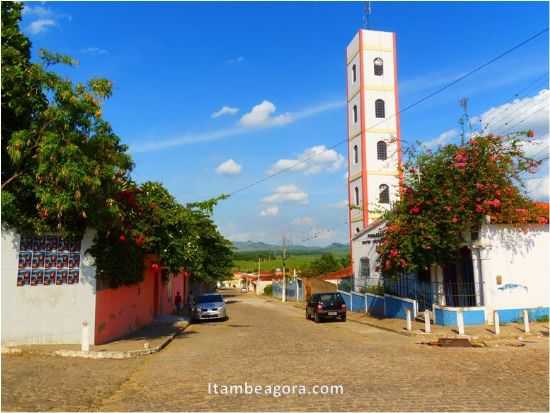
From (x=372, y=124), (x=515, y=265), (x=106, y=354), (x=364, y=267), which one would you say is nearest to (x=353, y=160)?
(x=372, y=124)

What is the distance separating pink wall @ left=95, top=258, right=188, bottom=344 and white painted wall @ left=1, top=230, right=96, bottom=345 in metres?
0.45

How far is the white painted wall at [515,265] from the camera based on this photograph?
18562 mm

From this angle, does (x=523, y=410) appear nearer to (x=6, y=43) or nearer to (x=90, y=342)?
(x=90, y=342)

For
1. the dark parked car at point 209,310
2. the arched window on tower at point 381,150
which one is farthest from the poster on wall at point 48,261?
the arched window on tower at point 381,150

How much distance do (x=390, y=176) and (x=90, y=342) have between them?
2789cm

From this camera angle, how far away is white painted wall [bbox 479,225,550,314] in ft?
60.9

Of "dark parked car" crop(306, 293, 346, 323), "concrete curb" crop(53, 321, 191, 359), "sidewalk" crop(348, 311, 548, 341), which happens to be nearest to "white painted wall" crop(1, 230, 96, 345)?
"concrete curb" crop(53, 321, 191, 359)

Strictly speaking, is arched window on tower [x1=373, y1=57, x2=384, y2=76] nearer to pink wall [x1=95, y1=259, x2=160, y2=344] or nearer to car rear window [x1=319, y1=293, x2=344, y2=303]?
car rear window [x1=319, y1=293, x2=344, y2=303]

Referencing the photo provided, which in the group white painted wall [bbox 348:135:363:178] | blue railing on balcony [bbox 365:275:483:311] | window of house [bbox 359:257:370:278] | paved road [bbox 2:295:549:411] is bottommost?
paved road [bbox 2:295:549:411]

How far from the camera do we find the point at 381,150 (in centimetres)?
3775

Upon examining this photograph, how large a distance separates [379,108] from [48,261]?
97.6 ft

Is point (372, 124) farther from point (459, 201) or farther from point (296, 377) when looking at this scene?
point (296, 377)

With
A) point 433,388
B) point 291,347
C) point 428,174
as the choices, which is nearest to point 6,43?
point 291,347

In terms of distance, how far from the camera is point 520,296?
18688 millimetres
